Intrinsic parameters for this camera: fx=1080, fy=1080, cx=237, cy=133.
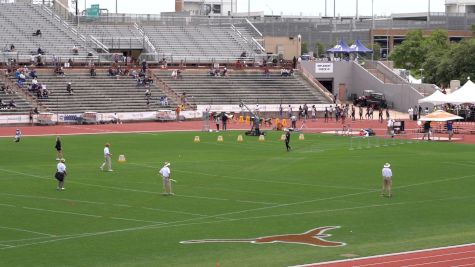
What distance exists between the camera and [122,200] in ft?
133

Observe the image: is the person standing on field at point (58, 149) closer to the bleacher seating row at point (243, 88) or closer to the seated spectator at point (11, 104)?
the seated spectator at point (11, 104)

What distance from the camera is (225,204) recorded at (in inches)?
1575

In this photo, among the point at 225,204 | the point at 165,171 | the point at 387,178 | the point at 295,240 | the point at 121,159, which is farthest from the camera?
the point at 121,159

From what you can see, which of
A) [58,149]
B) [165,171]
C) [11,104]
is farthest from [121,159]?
[11,104]

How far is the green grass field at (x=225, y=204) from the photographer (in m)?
30.9

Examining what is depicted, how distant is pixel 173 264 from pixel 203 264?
80cm

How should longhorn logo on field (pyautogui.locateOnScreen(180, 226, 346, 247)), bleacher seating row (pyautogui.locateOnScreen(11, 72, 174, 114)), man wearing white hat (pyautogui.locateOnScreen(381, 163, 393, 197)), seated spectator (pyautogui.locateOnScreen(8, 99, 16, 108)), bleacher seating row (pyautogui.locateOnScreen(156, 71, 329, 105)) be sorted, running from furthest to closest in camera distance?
bleacher seating row (pyautogui.locateOnScreen(156, 71, 329, 105)), bleacher seating row (pyautogui.locateOnScreen(11, 72, 174, 114)), seated spectator (pyautogui.locateOnScreen(8, 99, 16, 108)), man wearing white hat (pyautogui.locateOnScreen(381, 163, 393, 197)), longhorn logo on field (pyautogui.locateOnScreen(180, 226, 346, 247))

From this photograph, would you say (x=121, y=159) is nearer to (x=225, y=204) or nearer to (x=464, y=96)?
(x=225, y=204)

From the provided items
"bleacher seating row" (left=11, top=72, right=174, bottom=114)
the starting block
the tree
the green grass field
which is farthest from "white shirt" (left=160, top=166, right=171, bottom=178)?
the tree

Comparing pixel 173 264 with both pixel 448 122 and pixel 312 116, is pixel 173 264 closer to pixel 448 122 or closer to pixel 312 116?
pixel 448 122

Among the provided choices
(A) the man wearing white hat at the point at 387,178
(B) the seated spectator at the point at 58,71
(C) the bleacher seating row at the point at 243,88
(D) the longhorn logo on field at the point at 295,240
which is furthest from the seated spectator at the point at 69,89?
(D) the longhorn logo on field at the point at 295,240

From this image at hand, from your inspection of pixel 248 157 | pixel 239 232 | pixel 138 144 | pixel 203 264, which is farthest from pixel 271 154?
pixel 203 264

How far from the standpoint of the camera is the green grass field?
30938 millimetres

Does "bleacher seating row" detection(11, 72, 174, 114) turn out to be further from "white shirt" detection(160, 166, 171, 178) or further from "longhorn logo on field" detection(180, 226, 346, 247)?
"longhorn logo on field" detection(180, 226, 346, 247)
